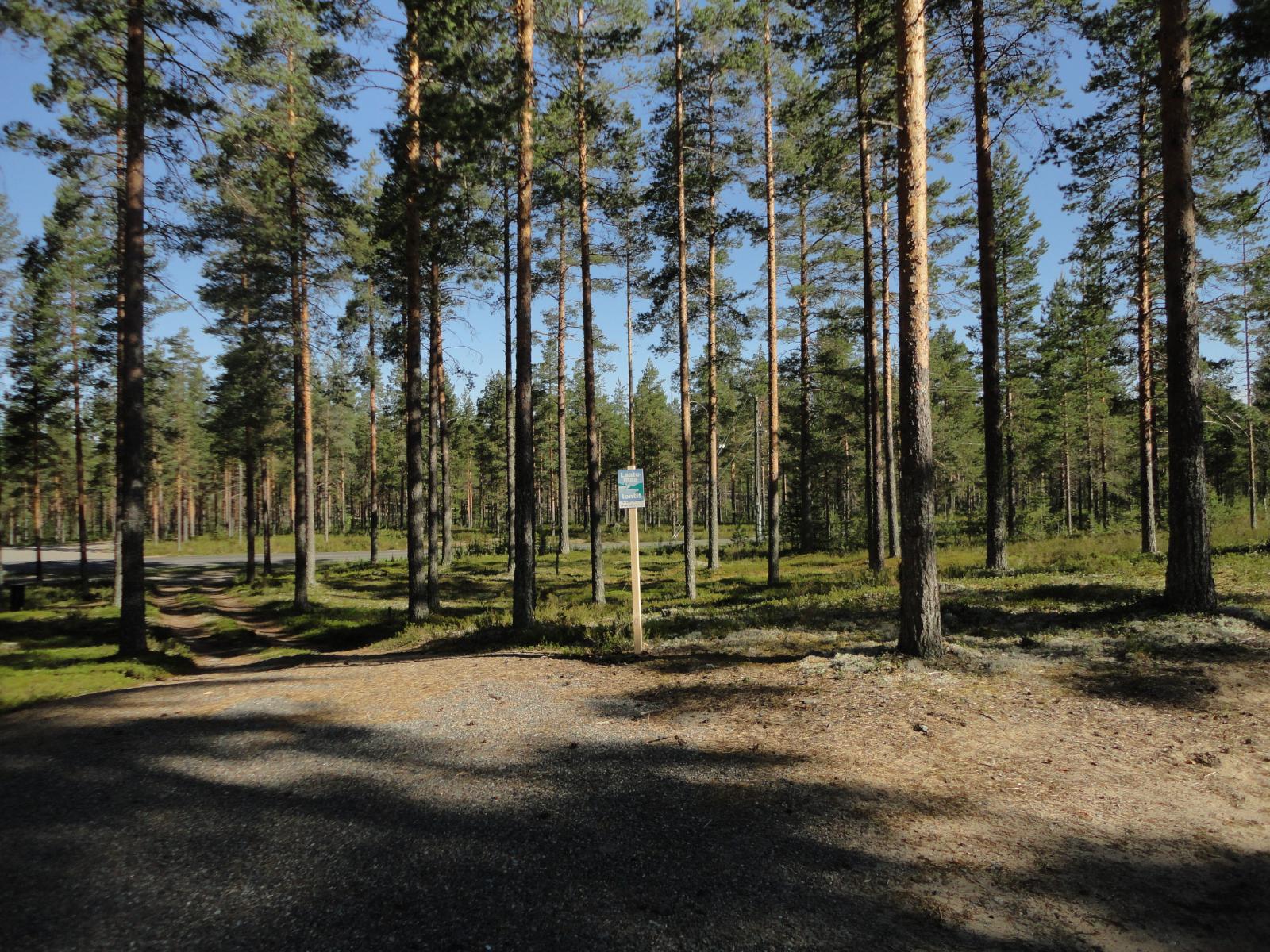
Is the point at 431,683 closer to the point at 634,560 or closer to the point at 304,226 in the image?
the point at 634,560

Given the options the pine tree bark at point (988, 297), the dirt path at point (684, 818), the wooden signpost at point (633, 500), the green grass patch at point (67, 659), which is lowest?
the green grass patch at point (67, 659)

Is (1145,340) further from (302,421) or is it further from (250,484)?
(250,484)

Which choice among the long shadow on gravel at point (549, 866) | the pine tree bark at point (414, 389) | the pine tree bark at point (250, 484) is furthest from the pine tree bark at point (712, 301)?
the pine tree bark at point (250, 484)

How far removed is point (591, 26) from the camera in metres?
13.8

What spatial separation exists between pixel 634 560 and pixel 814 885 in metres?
6.11

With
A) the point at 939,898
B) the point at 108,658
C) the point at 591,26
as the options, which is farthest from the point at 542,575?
the point at 939,898

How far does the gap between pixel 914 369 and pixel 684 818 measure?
601cm

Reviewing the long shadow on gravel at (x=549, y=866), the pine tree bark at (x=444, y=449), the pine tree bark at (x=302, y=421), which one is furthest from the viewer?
the pine tree bark at (x=444, y=449)

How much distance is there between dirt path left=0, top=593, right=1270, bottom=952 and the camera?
3086mm

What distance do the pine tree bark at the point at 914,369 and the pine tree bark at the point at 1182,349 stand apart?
350cm

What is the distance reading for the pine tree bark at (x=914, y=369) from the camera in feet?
24.4

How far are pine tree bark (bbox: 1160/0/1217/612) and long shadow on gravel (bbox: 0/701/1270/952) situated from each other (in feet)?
19.8

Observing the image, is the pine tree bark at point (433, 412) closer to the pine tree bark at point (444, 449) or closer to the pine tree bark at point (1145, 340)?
the pine tree bark at point (444, 449)

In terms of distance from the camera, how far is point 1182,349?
8180 millimetres
